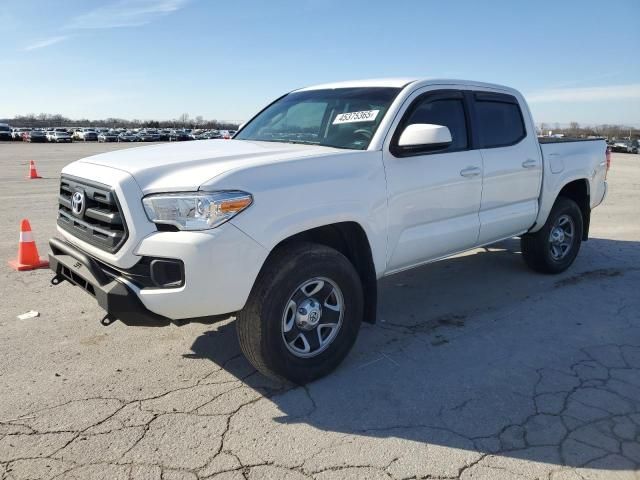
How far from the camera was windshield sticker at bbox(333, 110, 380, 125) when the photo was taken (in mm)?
3957

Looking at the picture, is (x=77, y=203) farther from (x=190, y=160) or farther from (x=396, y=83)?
(x=396, y=83)

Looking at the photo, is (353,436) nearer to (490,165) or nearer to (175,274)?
(175,274)

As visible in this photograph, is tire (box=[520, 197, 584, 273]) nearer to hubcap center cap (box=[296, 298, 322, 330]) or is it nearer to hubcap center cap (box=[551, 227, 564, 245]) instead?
hubcap center cap (box=[551, 227, 564, 245])

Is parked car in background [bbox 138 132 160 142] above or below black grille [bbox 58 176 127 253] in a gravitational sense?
above

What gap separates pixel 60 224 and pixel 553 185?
469 centimetres

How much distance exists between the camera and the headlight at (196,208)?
9.45 feet

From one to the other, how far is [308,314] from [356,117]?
5.25 ft

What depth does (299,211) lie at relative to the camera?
3.18 m

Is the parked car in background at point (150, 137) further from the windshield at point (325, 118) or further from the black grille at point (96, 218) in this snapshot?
the black grille at point (96, 218)

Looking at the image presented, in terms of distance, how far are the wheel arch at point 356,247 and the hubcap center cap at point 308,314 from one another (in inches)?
18.0

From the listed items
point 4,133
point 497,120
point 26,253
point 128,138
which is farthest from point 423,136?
point 4,133

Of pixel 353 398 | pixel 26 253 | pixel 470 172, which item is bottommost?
pixel 353 398

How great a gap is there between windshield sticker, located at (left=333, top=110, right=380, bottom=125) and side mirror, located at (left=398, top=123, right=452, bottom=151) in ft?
1.04

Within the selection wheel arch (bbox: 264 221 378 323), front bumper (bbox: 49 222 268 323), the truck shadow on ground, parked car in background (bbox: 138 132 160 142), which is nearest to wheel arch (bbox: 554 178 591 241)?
the truck shadow on ground
